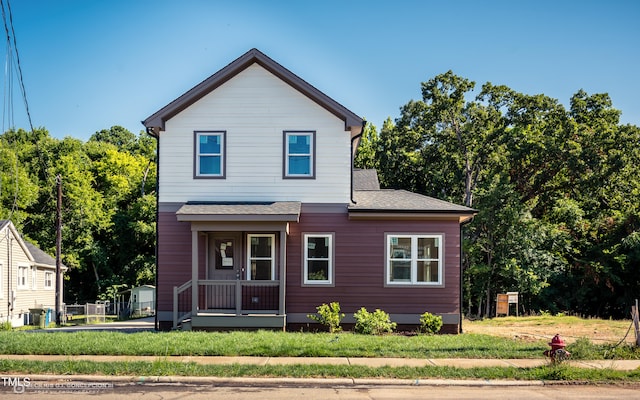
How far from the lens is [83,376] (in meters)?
11.4

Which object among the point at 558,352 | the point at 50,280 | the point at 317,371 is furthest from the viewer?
the point at 50,280

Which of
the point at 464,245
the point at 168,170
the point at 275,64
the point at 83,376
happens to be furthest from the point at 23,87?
the point at 464,245

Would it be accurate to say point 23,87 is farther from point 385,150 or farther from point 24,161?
point 24,161

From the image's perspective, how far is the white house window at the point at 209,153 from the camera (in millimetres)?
19078

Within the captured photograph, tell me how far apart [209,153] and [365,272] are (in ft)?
19.7

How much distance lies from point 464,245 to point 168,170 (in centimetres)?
2011

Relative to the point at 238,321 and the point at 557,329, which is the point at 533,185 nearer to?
the point at 557,329

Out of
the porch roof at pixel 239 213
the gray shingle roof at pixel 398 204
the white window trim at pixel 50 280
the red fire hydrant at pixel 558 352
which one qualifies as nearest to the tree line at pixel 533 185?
the gray shingle roof at pixel 398 204

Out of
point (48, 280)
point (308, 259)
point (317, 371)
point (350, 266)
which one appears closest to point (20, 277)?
point (48, 280)

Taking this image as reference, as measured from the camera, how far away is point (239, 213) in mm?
17672

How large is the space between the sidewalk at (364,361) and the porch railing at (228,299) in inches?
200

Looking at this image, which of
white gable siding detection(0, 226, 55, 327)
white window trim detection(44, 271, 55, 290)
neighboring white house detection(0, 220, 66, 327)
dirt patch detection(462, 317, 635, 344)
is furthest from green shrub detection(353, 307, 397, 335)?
white window trim detection(44, 271, 55, 290)

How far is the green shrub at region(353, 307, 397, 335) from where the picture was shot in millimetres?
17453

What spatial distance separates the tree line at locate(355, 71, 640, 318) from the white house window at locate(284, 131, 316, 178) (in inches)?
689
